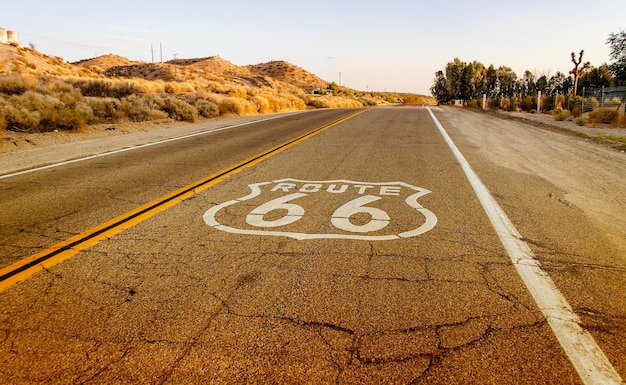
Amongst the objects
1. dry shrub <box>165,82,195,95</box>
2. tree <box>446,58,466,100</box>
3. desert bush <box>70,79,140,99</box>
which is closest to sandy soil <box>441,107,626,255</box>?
desert bush <box>70,79,140,99</box>

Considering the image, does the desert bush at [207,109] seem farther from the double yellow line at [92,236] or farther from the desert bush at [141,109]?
the double yellow line at [92,236]

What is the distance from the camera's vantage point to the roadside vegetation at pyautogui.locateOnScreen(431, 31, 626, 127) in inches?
967

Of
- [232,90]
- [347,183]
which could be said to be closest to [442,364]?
[347,183]

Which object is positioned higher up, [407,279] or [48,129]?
[48,129]

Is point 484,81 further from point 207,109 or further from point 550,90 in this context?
point 207,109

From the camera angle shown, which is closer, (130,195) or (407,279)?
(407,279)

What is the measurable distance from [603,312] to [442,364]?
1.32 meters

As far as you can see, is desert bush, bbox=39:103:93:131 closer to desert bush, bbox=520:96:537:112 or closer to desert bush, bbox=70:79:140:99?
desert bush, bbox=70:79:140:99

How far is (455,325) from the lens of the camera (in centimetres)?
262

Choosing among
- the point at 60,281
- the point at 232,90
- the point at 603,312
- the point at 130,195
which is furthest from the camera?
the point at 232,90

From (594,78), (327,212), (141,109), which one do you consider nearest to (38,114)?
(141,109)

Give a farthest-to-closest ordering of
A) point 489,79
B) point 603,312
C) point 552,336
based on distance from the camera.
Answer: point 489,79 < point 603,312 < point 552,336

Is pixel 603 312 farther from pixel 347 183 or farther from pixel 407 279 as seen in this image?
pixel 347 183

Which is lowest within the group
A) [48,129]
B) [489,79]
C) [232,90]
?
[48,129]
